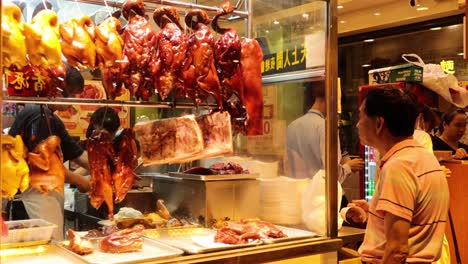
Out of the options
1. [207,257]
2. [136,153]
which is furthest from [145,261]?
[136,153]

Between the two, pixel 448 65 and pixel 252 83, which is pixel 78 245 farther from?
pixel 448 65

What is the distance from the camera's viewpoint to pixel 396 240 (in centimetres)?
244

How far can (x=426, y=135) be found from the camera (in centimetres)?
420

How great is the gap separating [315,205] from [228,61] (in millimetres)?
871

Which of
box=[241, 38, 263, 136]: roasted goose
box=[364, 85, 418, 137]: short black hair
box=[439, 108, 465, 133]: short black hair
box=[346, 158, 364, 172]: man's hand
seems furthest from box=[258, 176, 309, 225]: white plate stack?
box=[439, 108, 465, 133]: short black hair

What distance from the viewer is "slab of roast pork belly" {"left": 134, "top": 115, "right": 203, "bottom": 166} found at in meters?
2.54

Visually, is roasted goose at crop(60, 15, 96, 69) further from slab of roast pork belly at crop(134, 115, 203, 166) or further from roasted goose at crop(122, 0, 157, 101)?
slab of roast pork belly at crop(134, 115, 203, 166)

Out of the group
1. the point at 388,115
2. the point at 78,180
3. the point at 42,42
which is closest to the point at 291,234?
the point at 388,115

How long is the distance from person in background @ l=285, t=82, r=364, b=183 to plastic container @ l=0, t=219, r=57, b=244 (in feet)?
4.21

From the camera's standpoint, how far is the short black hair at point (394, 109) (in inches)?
102

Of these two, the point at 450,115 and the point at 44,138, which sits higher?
the point at 450,115

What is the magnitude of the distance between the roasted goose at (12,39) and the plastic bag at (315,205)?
157cm

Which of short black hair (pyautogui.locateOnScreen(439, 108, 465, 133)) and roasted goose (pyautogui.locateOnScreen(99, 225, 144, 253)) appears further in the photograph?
short black hair (pyautogui.locateOnScreen(439, 108, 465, 133))

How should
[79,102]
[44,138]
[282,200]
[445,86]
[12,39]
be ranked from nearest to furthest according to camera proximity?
[12,39]
[79,102]
[44,138]
[282,200]
[445,86]
